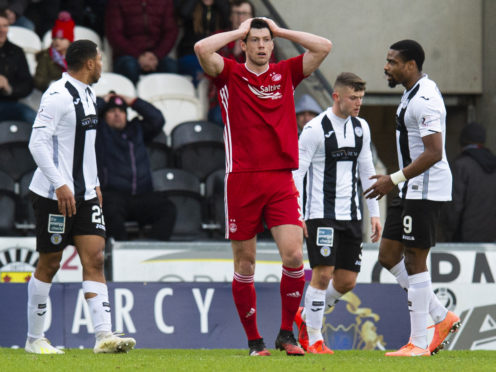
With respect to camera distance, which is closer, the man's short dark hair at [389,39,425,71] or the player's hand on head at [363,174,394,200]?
the player's hand on head at [363,174,394,200]

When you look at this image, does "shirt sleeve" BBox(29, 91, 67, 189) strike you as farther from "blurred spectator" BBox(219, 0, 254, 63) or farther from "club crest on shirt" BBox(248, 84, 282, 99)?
"blurred spectator" BBox(219, 0, 254, 63)

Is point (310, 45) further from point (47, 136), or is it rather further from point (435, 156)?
point (47, 136)

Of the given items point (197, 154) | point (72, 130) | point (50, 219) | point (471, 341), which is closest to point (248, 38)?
point (72, 130)

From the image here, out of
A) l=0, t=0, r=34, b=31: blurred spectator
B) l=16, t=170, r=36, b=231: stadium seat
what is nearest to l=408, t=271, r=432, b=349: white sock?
l=16, t=170, r=36, b=231: stadium seat

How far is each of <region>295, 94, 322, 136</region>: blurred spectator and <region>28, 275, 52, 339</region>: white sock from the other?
5.14 metres

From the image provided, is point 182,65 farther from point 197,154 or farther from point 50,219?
point 50,219

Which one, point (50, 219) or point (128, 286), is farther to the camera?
point (128, 286)

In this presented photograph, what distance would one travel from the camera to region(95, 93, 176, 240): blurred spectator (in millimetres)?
11297

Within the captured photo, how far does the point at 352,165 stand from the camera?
27.4ft

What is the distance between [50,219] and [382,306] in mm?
3800

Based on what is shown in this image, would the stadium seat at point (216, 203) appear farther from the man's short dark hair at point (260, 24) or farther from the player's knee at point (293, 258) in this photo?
the man's short dark hair at point (260, 24)

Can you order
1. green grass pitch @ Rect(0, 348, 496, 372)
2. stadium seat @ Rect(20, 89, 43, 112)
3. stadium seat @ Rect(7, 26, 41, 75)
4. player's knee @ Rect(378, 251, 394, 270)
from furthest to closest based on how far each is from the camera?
stadium seat @ Rect(7, 26, 41, 75) < stadium seat @ Rect(20, 89, 43, 112) < player's knee @ Rect(378, 251, 394, 270) < green grass pitch @ Rect(0, 348, 496, 372)

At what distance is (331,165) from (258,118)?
4.44 feet

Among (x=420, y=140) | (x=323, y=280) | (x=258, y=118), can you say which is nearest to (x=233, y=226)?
(x=258, y=118)
